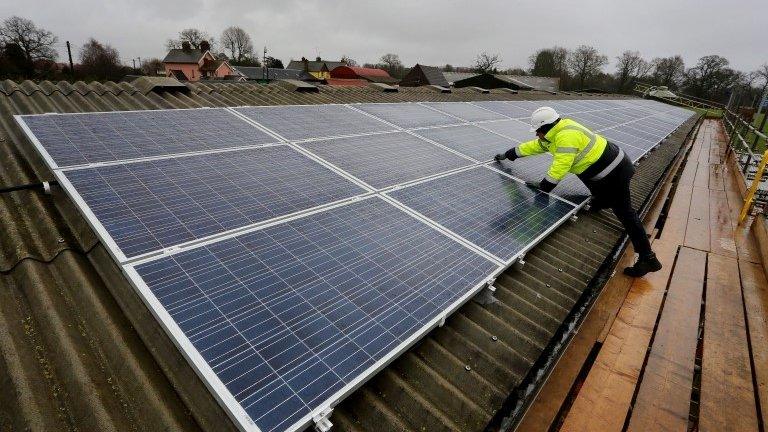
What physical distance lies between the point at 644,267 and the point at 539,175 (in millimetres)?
2258

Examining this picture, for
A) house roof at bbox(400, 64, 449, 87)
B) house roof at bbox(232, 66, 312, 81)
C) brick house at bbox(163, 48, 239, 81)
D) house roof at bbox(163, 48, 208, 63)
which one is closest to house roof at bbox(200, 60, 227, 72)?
brick house at bbox(163, 48, 239, 81)

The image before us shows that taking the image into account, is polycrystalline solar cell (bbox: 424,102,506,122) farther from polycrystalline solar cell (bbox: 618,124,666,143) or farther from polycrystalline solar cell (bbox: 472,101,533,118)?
polycrystalline solar cell (bbox: 618,124,666,143)

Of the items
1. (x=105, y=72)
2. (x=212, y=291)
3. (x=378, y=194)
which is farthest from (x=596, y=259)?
(x=105, y=72)

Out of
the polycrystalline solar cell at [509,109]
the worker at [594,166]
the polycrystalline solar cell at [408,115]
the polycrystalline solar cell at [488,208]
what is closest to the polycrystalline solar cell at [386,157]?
the polycrystalline solar cell at [488,208]

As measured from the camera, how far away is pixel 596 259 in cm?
528

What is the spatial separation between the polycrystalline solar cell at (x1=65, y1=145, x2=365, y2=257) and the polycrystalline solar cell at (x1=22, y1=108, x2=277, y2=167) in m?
0.36

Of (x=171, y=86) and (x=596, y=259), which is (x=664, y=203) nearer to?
(x=596, y=259)

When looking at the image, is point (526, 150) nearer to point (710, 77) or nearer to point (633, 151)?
point (633, 151)

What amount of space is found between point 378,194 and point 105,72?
88.7 meters

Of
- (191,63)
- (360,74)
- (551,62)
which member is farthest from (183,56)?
(551,62)

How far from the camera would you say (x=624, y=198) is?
5.87m

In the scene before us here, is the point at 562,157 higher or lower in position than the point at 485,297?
higher

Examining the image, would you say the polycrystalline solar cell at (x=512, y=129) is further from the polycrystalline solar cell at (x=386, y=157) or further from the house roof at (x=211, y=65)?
the house roof at (x=211, y=65)

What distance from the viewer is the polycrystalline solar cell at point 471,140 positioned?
7.39m
